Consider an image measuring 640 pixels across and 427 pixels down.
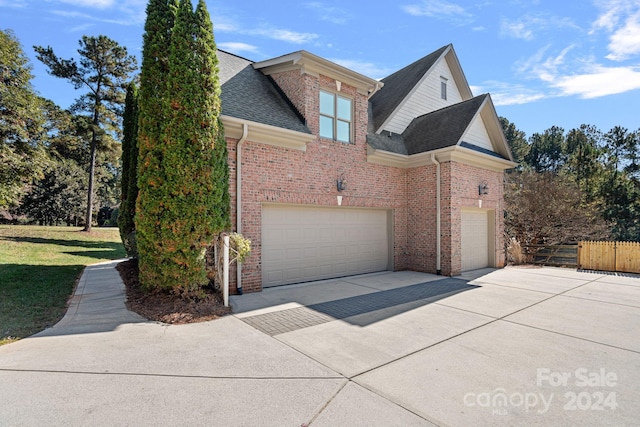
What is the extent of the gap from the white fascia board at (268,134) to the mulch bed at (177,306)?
142 inches

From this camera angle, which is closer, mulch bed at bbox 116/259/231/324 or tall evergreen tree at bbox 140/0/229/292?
mulch bed at bbox 116/259/231/324

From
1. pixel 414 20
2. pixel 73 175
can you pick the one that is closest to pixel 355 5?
pixel 414 20

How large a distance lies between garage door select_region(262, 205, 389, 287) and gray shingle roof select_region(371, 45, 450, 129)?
12.3 ft

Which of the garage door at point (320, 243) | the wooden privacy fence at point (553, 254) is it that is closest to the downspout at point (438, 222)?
the garage door at point (320, 243)

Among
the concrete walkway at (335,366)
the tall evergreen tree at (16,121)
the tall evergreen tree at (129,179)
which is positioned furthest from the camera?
the tall evergreen tree at (16,121)

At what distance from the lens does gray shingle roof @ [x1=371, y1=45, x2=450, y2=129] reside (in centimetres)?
1172

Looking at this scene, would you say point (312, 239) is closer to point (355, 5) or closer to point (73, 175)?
point (355, 5)

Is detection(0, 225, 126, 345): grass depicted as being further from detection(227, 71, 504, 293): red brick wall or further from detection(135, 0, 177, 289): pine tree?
detection(227, 71, 504, 293): red brick wall

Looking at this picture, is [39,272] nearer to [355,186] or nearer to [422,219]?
[355,186]

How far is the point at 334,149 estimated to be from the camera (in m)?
9.13

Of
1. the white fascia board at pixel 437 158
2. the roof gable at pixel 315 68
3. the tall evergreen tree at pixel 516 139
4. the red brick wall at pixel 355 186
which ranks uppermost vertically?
the tall evergreen tree at pixel 516 139

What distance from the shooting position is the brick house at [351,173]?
766cm

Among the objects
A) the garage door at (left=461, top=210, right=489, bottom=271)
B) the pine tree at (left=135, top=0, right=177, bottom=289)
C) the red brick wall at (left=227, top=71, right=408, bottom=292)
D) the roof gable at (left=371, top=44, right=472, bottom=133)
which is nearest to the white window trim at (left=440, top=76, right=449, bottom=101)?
the roof gable at (left=371, top=44, right=472, bottom=133)

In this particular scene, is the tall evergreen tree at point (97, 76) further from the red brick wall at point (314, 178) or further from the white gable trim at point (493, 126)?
the white gable trim at point (493, 126)
